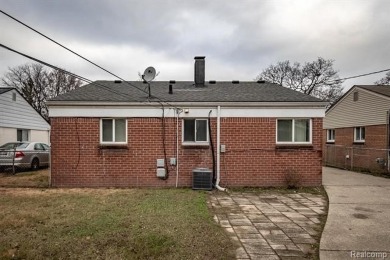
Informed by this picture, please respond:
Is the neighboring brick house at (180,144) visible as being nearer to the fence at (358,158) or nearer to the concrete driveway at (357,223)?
the concrete driveway at (357,223)

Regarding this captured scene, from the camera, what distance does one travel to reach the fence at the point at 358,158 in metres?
15.9

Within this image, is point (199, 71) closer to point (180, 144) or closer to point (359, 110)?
point (180, 144)

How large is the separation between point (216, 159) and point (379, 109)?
1167 cm

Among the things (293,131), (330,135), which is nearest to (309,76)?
(330,135)

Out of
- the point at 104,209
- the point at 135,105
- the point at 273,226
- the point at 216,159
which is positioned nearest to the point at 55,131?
the point at 135,105

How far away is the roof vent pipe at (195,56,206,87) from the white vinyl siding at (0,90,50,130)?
12.7 metres

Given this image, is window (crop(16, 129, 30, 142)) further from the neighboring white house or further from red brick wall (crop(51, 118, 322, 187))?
red brick wall (crop(51, 118, 322, 187))

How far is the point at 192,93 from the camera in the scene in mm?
12133

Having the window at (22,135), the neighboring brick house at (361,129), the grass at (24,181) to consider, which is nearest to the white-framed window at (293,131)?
the neighboring brick house at (361,129)

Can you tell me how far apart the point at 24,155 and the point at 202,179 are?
32.7 feet

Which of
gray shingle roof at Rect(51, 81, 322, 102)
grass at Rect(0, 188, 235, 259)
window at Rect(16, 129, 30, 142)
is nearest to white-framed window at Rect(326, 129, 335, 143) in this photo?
gray shingle roof at Rect(51, 81, 322, 102)

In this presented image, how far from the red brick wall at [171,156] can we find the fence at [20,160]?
5.01m

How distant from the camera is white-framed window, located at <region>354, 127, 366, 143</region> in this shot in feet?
60.2

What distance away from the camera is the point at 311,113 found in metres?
10.8
